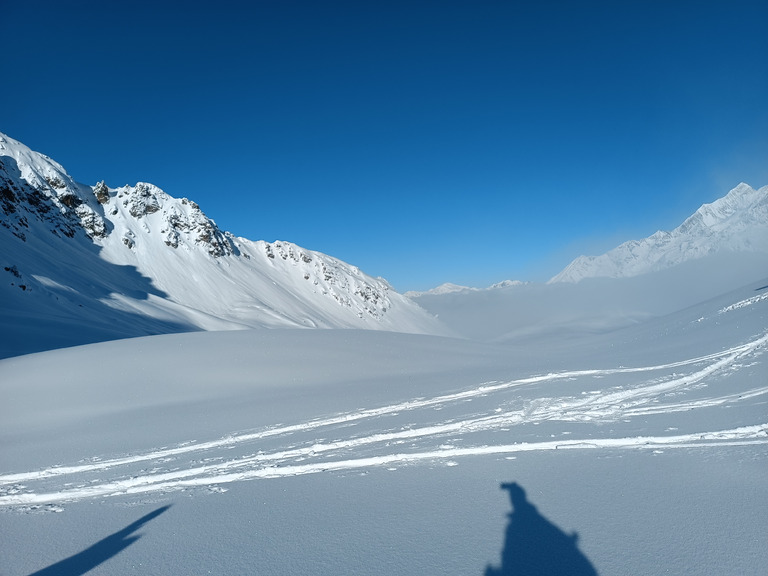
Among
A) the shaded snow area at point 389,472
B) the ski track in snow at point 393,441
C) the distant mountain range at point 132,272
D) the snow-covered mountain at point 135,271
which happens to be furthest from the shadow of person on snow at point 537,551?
the snow-covered mountain at point 135,271

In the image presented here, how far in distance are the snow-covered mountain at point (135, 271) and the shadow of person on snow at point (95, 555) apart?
98.2 ft

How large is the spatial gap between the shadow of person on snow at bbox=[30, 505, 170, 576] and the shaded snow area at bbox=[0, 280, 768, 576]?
1.0 inches

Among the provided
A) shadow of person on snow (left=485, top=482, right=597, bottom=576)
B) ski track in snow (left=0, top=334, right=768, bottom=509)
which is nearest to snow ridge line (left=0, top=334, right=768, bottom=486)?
ski track in snow (left=0, top=334, right=768, bottom=509)

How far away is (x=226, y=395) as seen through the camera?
13062 mm

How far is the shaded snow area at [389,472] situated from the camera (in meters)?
4.00

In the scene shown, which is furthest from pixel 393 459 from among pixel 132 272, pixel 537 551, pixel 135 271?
pixel 135 271

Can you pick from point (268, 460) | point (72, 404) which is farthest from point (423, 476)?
point (72, 404)

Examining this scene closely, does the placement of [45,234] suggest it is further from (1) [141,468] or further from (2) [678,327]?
(2) [678,327]

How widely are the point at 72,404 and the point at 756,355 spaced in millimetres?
20067

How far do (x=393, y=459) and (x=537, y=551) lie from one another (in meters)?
3.11

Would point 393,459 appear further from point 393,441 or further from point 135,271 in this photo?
point 135,271

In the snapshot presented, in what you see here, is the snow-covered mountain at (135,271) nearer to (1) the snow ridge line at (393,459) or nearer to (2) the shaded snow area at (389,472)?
(2) the shaded snow area at (389,472)

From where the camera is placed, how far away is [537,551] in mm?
3873

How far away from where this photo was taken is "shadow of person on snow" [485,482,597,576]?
3611mm
